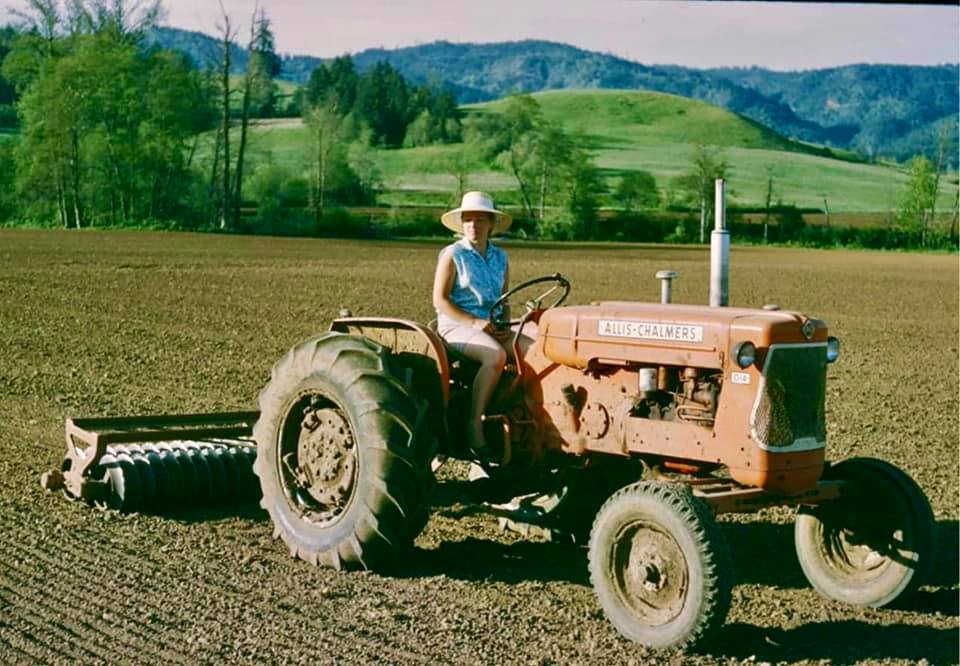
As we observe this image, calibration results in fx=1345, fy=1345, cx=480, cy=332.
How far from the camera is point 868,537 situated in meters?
5.99

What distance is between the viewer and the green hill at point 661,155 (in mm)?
85062

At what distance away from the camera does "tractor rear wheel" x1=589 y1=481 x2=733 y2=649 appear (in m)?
5.12

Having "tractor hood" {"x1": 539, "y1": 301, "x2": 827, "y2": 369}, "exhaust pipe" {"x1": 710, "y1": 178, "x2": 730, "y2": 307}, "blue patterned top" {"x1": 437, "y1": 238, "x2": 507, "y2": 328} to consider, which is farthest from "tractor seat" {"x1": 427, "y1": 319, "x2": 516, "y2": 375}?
"exhaust pipe" {"x1": 710, "y1": 178, "x2": 730, "y2": 307}

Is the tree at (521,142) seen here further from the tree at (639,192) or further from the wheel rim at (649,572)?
the wheel rim at (649,572)

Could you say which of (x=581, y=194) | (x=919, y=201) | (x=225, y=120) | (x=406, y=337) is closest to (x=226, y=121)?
(x=225, y=120)

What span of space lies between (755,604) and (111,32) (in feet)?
164

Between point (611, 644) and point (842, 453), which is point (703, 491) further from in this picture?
point (842, 453)

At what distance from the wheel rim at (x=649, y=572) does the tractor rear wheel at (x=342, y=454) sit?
1.07 meters

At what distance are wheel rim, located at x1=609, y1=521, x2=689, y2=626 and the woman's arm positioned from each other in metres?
1.48

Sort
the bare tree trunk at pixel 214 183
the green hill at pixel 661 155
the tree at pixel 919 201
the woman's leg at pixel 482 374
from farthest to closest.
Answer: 1. the green hill at pixel 661 155
2. the tree at pixel 919 201
3. the bare tree trunk at pixel 214 183
4. the woman's leg at pixel 482 374

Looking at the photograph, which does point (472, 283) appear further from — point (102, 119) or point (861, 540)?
point (102, 119)

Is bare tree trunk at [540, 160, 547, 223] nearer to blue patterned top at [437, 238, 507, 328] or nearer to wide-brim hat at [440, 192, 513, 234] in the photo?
wide-brim hat at [440, 192, 513, 234]

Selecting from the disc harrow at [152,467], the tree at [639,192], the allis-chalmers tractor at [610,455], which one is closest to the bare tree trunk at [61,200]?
the tree at [639,192]

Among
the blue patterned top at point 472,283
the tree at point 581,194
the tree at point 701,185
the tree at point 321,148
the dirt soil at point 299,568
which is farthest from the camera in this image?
the tree at point 701,185
